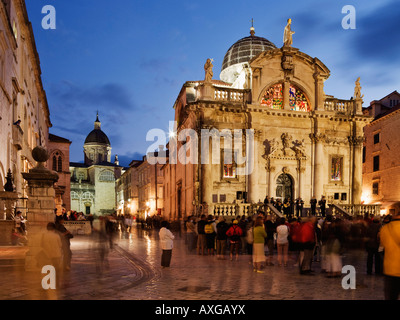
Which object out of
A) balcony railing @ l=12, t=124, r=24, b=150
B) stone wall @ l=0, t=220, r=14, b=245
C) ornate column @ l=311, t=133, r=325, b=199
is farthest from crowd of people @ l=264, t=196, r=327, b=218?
balcony railing @ l=12, t=124, r=24, b=150

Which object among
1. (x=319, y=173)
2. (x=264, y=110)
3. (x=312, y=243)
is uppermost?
(x=264, y=110)

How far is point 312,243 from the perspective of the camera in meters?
10.6

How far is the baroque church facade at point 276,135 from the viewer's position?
26.5 meters

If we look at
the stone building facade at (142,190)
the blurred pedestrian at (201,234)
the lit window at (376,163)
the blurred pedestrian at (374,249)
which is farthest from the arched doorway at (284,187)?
the stone building facade at (142,190)

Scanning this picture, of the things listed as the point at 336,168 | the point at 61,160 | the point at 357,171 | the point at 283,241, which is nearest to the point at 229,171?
the point at 336,168

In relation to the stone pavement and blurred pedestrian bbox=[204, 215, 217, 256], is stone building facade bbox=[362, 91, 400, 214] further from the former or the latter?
the stone pavement

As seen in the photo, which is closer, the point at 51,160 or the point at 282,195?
the point at 282,195

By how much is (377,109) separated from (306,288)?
35.6m

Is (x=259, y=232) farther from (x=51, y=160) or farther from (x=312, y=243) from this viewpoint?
(x=51, y=160)

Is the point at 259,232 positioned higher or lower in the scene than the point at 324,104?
lower

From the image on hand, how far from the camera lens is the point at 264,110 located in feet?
89.9

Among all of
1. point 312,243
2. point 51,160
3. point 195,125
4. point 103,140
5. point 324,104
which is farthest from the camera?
point 103,140

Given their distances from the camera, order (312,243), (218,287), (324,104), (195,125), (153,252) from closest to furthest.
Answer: (218,287)
(312,243)
(153,252)
(195,125)
(324,104)

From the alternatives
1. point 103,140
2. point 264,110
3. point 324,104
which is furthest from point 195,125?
point 103,140
